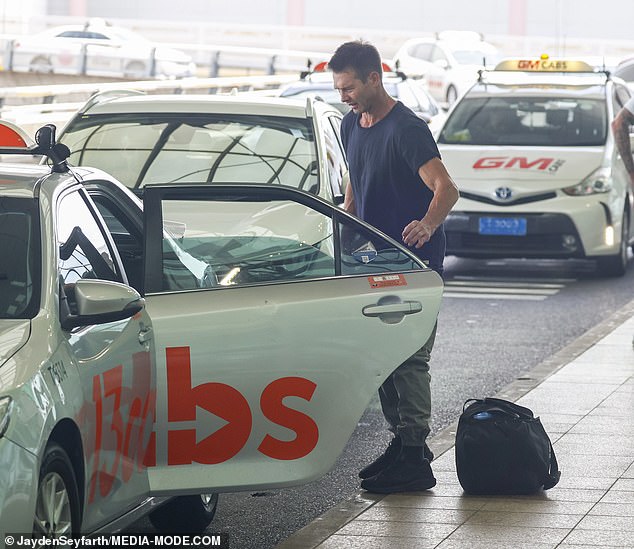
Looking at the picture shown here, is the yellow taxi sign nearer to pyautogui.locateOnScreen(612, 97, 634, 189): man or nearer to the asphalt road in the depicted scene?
the asphalt road

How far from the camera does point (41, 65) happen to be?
4122 cm

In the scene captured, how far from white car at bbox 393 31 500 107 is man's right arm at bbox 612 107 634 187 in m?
28.0

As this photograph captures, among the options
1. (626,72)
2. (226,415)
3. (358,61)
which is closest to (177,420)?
(226,415)

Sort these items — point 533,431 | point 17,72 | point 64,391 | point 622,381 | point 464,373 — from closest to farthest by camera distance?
point 64,391, point 533,431, point 622,381, point 464,373, point 17,72

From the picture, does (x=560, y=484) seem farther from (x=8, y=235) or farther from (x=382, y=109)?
(x=8, y=235)

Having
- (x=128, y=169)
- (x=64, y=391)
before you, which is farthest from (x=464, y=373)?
(x=64, y=391)

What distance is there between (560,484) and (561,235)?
7.82 meters

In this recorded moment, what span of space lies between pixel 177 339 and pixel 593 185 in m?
9.56

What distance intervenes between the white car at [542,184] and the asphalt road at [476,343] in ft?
1.21

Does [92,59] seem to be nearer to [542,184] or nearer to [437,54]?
[437,54]

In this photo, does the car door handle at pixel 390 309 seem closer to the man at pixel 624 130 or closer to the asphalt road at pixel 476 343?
the asphalt road at pixel 476 343

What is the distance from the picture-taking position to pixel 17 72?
41.0 m

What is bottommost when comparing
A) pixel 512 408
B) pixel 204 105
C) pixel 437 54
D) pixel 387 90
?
pixel 437 54

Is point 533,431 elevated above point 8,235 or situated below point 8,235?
below
